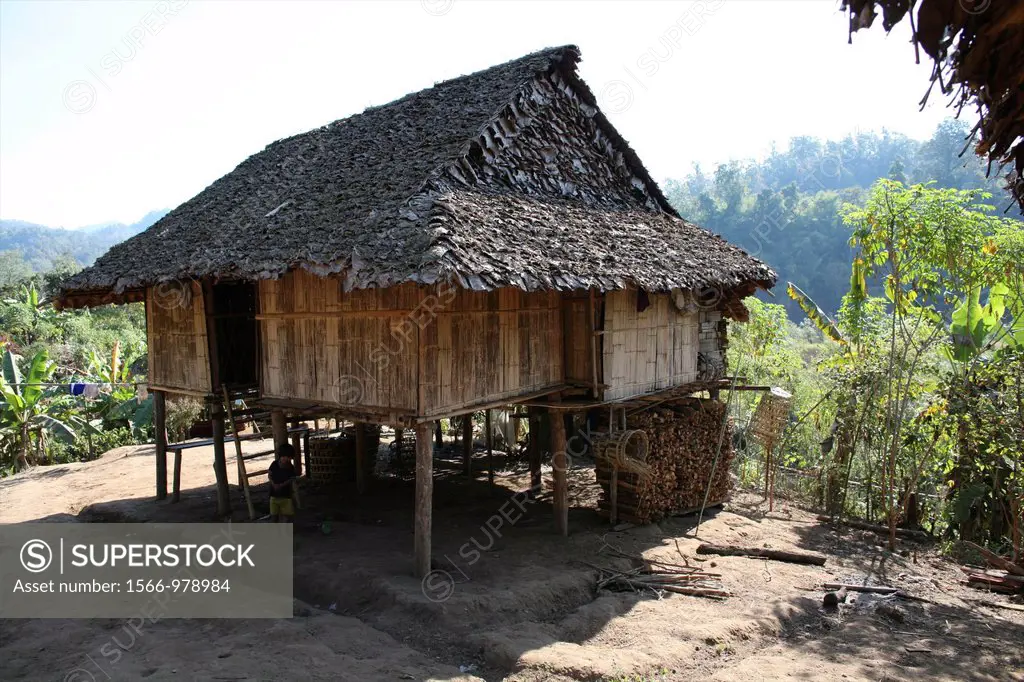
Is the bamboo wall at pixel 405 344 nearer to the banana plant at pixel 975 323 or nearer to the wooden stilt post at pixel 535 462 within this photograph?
the wooden stilt post at pixel 535 462

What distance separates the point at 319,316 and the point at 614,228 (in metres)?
4.16

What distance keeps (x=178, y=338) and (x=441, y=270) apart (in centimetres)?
620

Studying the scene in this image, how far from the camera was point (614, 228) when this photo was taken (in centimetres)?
933

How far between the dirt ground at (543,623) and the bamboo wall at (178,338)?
7.08ft

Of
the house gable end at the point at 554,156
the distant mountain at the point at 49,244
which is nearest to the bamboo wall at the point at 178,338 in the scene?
the house gable end at the point at 554,156

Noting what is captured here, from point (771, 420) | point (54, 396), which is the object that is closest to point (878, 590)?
point (771, 420)

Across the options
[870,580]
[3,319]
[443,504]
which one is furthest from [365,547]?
[3,319]

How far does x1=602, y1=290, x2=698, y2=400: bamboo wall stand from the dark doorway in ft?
17.2

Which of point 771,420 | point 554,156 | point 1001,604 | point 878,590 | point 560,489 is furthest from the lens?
point 771,420

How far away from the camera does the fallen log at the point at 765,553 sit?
9070 millimetres

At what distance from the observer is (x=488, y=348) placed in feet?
25.9

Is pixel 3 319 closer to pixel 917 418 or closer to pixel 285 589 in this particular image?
pixel 285 589

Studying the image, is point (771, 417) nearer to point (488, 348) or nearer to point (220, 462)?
point (488, 348)

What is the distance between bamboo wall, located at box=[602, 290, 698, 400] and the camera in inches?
361
